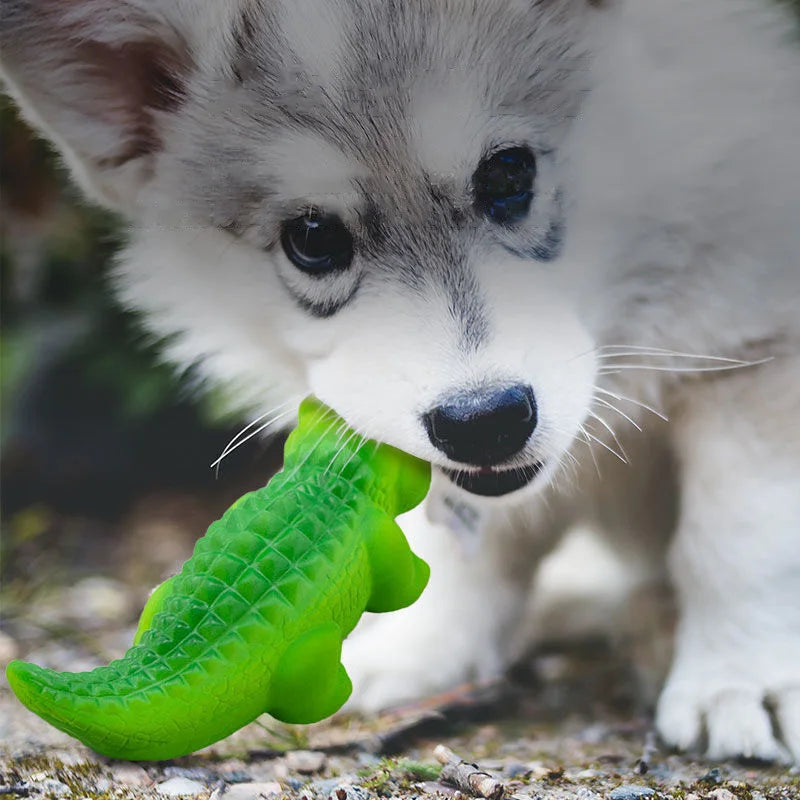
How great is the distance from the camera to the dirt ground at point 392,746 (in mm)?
1847

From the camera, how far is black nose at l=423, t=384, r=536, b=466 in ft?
5.54

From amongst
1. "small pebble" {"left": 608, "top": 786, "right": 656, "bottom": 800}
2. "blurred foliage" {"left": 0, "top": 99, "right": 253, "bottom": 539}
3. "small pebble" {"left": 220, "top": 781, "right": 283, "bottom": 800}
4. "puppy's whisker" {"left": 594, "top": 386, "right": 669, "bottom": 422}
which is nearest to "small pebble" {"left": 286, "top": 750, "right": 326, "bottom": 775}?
"small pebble" {"left": 220, "top": 781, "right": 283, "bottom": 800}

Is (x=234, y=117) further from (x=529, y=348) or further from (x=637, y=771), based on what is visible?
(x=637, y=771)

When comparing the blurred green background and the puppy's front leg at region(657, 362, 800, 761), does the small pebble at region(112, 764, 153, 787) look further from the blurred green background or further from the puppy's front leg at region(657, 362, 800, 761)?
the blurred green background

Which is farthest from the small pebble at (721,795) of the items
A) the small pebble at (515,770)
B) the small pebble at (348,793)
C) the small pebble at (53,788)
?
the small pebble at (53,788)

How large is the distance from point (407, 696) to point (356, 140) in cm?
120

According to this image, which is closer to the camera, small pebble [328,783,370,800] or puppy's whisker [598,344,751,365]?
small pebble [328,783,370,800]

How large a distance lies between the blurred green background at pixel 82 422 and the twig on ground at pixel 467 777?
1431 mm

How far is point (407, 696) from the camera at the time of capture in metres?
2.48

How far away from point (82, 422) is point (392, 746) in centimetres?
199

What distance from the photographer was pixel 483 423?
169cm

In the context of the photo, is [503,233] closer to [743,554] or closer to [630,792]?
[743,554]

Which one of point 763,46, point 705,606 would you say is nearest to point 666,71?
point 763,46

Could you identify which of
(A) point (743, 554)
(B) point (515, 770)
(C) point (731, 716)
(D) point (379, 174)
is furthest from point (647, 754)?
(D) point (379, 174)
